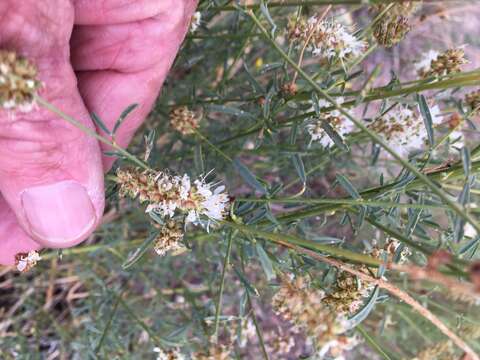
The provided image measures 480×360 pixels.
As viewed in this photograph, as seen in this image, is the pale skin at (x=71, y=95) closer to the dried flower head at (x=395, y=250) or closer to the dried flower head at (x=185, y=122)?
the dried flower head at (x=185, y=122)

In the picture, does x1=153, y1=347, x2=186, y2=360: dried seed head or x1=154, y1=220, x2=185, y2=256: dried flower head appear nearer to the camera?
x1=154, y1=220, x2=185, y2=256: dried flower head

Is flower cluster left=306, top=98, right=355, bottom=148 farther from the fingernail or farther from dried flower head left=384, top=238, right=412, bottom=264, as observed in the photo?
the fingernail

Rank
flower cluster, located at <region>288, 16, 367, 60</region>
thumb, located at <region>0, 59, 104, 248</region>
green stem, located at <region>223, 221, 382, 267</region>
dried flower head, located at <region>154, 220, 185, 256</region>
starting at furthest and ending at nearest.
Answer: flower cluster, located at <region>288, 16, 367, 60</region> → dried flower head, located at <region>154, 220, 185, 256</region> → thumb, located at <region>0, 59, 104, 248</region> → green stem, located at <region>223, 221, 382, 267</region>

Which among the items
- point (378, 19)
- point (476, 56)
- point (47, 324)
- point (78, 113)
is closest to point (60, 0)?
point (78, 113)

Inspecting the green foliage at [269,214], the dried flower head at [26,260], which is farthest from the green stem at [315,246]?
the dried flower head at [26,260]

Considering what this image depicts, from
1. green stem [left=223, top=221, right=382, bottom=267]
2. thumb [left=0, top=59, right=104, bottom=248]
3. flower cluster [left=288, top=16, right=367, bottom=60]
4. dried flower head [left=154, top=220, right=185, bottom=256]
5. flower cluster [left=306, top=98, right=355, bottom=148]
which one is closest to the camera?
green stem [left=223, top=221, right=382, bottom=267]

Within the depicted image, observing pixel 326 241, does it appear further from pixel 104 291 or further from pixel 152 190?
pixel 104 291

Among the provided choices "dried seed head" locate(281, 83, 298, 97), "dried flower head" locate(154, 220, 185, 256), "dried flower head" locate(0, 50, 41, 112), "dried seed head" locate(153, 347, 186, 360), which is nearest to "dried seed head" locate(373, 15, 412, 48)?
"dried seed head" locate(281, 83, 298, 97)
